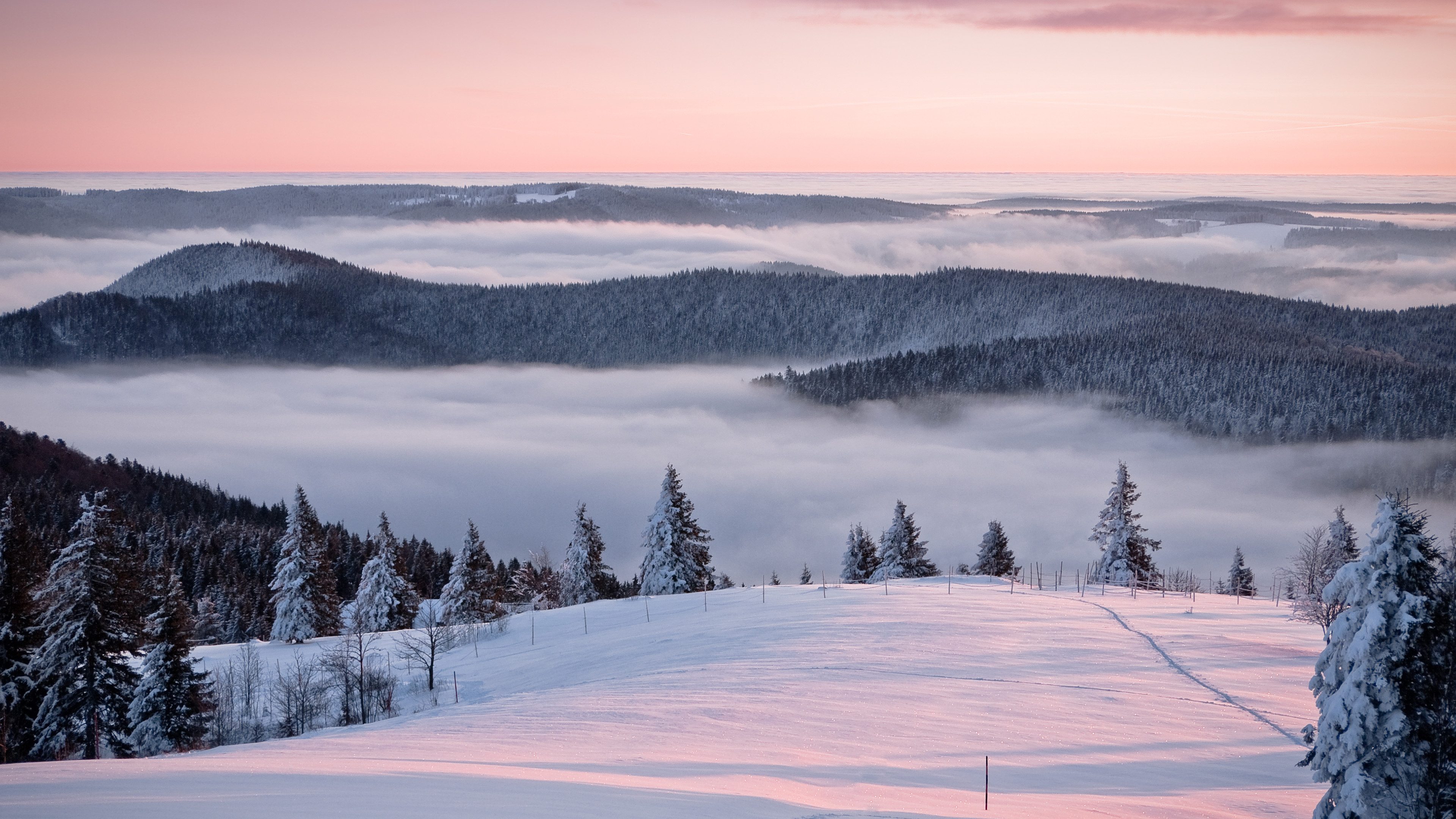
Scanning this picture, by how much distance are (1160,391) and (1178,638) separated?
170759 millimetres

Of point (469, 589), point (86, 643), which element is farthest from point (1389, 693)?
point (469, 589)

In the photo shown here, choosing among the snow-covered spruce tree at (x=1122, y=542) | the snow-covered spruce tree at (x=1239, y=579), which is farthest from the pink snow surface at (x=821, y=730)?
the snow-covered spruce tree at (x=1239, y=579)

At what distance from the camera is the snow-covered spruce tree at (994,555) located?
218ft

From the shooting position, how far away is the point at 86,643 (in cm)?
2934

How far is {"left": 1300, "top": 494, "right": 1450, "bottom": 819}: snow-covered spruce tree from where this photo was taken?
46.4ft

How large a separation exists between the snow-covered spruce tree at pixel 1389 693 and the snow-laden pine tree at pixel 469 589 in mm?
44761

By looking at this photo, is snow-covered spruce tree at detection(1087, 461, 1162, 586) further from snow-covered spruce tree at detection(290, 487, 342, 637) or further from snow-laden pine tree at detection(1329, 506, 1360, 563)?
snow-covered spruce tree at detection(290, 487, 342, 637)

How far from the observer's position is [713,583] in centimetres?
6769

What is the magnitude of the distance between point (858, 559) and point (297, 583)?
1420 inches

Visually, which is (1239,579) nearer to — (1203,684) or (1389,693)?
(1203,684)

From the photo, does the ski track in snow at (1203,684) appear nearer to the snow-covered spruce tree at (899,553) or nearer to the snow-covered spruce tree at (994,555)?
the snow-covered spruce tree at (899,553)

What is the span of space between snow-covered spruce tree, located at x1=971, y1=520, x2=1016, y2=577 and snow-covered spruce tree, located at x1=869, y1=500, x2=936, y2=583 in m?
4.47

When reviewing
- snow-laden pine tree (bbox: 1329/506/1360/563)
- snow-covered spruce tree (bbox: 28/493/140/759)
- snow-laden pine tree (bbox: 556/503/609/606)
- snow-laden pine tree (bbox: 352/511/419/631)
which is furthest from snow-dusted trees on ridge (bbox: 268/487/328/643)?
snow-laden pine tree (bbox: 1329/506/1360/563)

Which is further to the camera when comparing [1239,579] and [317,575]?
[1239,579]
